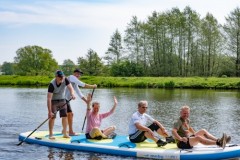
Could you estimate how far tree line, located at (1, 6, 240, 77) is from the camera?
229ft

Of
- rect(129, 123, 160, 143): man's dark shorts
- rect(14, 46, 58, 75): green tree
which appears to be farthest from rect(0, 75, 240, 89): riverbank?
rect(129, 123, 160, 143): man's dark shorts

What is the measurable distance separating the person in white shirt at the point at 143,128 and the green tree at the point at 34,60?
88559 millimetres

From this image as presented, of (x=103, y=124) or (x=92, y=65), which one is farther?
(x=92, y=65)

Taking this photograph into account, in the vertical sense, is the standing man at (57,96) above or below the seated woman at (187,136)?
above

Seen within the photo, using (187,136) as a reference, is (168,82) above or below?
above

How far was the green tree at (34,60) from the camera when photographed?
102312 millimetres

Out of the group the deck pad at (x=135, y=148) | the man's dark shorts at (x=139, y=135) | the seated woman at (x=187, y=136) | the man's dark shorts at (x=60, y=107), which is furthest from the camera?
the man's dark shorts at (x=60, y=107)

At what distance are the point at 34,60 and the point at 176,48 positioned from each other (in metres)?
39.5

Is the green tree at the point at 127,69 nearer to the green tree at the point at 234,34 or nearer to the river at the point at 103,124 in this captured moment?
the green tree at the point at 234,34

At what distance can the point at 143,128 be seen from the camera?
13.2 m

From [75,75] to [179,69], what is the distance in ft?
213

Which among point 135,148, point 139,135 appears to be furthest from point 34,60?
point 135,148

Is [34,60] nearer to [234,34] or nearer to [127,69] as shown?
[127,69]

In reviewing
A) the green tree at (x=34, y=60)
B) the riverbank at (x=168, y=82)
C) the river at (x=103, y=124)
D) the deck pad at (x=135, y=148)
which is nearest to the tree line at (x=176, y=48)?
the riverbank at (x=168, y=82)
